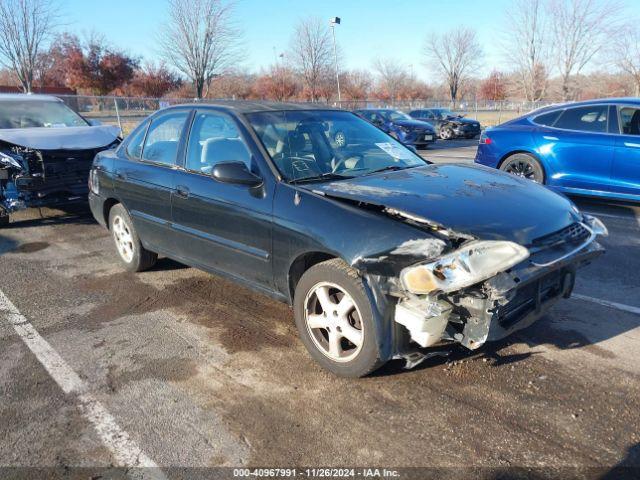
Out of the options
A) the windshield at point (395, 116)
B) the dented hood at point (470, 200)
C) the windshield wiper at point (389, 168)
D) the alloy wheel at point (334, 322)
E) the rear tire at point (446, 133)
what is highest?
the windshield at point (395, 116)

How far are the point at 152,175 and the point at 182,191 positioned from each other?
566 mm

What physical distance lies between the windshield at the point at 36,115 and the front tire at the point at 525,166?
7175 millimetres

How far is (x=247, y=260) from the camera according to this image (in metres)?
3.66

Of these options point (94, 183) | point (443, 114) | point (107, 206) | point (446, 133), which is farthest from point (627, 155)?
point (443, 114)

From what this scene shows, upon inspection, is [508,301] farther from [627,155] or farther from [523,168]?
[523,168]

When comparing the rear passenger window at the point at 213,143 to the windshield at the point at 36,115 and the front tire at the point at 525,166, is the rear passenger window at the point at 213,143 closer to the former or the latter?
the front tire at the point at 525,166

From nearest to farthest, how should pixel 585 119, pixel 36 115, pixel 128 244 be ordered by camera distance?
1. pixel 128 244
2. pixel 585 119
3. pixel 36 115

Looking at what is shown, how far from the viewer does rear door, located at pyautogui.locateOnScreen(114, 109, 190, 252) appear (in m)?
4.37

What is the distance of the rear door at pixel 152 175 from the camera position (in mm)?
4367

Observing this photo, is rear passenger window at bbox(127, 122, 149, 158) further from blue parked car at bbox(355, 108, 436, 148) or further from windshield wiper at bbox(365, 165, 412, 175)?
blue parked car at bbox(355, 108, 436, 148)

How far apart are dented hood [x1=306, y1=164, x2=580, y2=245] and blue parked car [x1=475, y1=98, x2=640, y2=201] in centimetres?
416

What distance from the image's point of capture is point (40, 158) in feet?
23.2

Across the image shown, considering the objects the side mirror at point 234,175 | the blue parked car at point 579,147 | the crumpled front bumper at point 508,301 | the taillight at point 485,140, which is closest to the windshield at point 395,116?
the taillight at point 485,140

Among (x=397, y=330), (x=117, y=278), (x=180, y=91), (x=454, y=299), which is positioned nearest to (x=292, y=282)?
(x=397, y=330)
